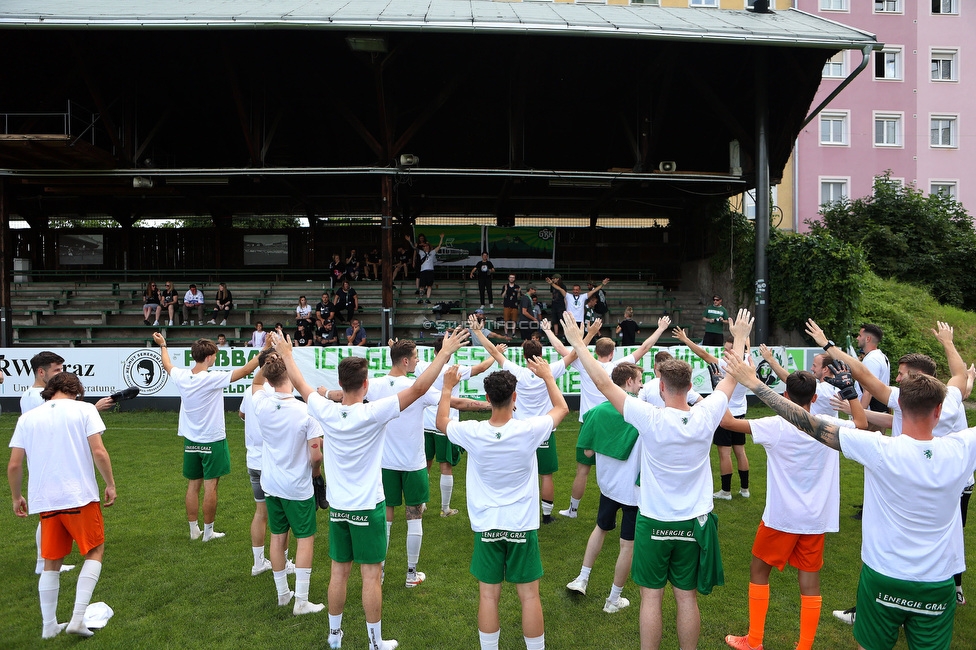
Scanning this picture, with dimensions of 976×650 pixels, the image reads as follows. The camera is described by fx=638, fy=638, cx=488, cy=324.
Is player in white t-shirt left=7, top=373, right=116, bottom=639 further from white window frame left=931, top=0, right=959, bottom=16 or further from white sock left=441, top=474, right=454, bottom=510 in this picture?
white window frame left=931, top=0, right=959, bottom=16

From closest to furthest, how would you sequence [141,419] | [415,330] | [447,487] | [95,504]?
[95,504] < [447,487] < [141,419] < [415,330]

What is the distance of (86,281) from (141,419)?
1420 centimetres

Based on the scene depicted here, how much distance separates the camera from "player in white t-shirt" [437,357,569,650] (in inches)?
159

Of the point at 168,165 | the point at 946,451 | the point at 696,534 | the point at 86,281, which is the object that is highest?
the point at 168,165

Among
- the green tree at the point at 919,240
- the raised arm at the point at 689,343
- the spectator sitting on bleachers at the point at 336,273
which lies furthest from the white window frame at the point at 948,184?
the raised arm at the point at 689,343

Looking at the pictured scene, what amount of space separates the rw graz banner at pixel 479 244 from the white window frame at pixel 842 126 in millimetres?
16465

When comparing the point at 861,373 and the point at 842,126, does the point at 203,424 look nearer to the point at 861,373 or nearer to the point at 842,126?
the point at 861,373

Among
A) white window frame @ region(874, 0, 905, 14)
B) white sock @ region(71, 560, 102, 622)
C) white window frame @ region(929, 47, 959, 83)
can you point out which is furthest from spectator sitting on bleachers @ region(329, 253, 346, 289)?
white window frame @ region(929, 47, 959, 83)

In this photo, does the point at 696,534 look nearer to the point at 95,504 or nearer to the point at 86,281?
the point at 95,504

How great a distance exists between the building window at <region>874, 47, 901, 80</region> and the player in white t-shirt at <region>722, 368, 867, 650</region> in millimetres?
33833

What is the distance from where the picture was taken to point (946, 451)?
130 inches

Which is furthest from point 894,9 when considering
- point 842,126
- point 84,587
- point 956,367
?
point 84,587

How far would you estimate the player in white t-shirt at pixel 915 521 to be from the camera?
328 centimetres

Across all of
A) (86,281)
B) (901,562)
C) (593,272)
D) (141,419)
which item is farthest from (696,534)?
(86,281)
